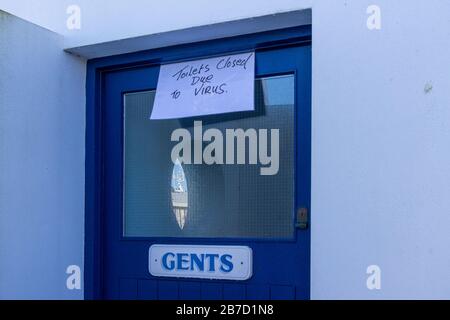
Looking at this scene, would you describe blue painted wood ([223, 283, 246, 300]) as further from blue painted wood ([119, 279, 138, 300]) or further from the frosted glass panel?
blue painted wood ([119, 279, 138, 300])

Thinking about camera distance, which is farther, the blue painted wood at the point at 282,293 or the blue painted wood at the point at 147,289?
the blue painted wood at the point at 147,289

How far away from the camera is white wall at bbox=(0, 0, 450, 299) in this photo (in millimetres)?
2736

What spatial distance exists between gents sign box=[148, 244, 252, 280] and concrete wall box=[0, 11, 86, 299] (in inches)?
19.3

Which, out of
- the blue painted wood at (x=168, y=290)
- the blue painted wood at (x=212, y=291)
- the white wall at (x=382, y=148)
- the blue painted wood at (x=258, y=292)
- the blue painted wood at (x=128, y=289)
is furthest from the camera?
the blue painted wood at (x=128, y=289)

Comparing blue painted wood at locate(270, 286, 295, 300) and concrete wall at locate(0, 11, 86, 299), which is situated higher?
concrete wall at locate(0, 11, 86, 299)

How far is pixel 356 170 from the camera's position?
9.50 ft

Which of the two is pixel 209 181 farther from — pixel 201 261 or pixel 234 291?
pixel 234 291

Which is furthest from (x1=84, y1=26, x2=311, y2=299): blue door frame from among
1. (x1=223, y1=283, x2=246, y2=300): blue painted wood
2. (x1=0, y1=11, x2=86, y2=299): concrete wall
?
(x1=223, y1=283, x2=246, y2=300): blue painted wood

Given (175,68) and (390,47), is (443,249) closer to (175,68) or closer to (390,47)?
(390,47)

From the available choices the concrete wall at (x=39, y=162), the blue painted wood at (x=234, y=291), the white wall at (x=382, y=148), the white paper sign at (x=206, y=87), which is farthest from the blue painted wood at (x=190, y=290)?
the white paper sign at (x=206, y=87)

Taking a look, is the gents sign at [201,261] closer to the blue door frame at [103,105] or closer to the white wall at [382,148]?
the blue door frame at [103,105]

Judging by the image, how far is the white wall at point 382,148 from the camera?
2736 millimetres

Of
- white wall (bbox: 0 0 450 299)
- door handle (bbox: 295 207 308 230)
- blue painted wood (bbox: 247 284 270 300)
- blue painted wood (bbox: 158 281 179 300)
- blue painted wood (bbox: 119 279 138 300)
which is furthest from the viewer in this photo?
blue painted wood (bbox: 119 279 138 300)

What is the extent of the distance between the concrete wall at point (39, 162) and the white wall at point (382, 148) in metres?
1.36
